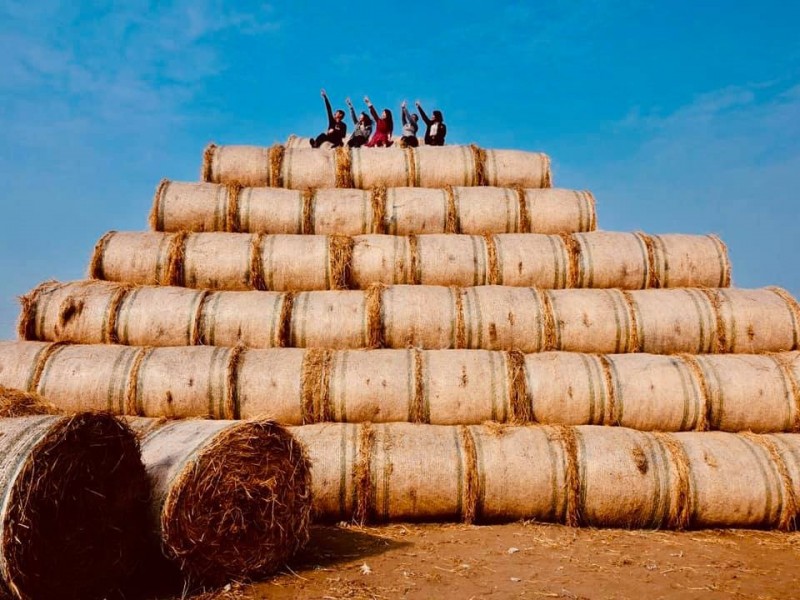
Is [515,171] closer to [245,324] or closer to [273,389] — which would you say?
[245,324]

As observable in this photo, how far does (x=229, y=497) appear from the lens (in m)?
5.03

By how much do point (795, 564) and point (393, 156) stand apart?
764 cm

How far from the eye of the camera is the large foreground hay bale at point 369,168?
34.7 feet

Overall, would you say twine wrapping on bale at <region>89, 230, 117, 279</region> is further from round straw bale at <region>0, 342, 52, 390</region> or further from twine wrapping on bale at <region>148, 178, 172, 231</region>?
round straw bale at <region>0, 342, 52, 390</region>

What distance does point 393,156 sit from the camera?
10.8 meters

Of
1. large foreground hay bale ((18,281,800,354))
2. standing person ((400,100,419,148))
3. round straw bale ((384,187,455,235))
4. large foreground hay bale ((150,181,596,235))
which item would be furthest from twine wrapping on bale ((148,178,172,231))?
standing person ((400,100,419,148))

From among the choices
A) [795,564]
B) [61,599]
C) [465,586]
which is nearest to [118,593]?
[61,599]

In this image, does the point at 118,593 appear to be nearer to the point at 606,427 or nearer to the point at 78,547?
the point at 78,547

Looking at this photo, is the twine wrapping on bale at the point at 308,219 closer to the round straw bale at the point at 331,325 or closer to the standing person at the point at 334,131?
the round straw bale at the point at 331,325

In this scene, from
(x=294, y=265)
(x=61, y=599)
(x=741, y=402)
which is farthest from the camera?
(x=294, y=265)

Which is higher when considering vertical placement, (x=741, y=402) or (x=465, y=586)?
(x=741, y=402)

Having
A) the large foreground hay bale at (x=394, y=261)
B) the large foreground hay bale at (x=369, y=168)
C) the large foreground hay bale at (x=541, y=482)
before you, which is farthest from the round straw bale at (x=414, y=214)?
the large foreground hay bale at (x=541, y=482)

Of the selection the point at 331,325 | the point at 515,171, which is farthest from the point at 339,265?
the point at 515,171

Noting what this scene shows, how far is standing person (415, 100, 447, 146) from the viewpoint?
14969 mm
